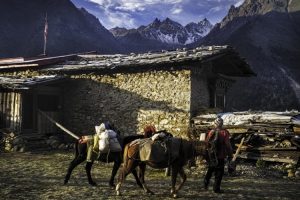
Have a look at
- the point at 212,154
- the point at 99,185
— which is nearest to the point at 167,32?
the point at 99,185

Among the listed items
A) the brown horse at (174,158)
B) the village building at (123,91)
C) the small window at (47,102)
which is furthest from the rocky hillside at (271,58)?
the brown horse at (174,158)

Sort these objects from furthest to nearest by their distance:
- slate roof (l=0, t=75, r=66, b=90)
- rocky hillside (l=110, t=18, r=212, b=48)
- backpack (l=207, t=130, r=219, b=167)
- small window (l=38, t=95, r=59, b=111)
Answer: rocky hillside (l=110, t=18, r=212, b=48)
small window (l=38, t=95, r=59, b=111)
slate roof (l=0, t=75, r=66, b=90)
backpack (l=207, t=130, r=219, b=167)

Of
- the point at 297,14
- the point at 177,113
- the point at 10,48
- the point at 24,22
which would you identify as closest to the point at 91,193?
the point at 177,113

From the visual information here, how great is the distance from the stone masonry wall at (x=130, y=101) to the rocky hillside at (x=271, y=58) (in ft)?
89.0

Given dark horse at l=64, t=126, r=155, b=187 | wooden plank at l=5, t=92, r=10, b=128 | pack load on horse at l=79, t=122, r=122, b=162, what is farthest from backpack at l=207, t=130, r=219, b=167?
wooden plank at l=5, t=92, r=10, b=128

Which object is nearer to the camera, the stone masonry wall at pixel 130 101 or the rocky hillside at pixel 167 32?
the stone masonry wall at pixel 130 101

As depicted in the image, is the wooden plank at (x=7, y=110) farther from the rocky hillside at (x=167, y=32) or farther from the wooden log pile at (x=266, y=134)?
the rocky hillside at (x=167, y=32)

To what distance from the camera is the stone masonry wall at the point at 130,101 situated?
14.7 m

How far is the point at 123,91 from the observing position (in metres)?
16.1

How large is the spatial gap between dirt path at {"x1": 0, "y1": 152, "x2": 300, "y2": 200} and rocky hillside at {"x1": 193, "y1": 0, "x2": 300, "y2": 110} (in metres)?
31.9

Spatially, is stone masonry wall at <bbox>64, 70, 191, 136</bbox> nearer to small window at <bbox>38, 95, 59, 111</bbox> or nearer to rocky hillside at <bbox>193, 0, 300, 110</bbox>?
small window at <bbox>38, 95, 59, 111</bbox>

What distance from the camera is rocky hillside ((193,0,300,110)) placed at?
142 ft

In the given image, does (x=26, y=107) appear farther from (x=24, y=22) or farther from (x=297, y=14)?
(x=297, y=14)

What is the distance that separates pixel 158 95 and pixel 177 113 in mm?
1240
